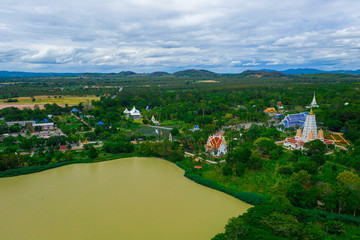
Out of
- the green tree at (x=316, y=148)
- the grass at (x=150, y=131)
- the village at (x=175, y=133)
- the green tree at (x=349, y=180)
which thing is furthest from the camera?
the grass at (x=150, y=131)

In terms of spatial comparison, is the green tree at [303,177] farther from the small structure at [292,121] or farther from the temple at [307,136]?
the small structure at [292,121]

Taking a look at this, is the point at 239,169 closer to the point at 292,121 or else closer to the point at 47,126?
the point at 292,121

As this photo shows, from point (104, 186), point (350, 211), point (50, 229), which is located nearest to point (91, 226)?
point (50, 229)

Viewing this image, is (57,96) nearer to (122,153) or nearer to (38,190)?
(122,153)

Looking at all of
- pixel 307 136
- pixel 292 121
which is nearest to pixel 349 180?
pixel 307 136

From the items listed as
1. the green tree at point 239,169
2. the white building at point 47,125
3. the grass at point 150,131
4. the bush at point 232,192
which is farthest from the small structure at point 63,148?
the green tree at point 239,169

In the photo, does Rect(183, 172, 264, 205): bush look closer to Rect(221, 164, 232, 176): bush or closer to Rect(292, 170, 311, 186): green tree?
Rect(221, 164, 232, 176): bush

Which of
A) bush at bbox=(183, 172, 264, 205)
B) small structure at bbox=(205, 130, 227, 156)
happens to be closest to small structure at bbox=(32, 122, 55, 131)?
small structure at bbox=(205, 130, 227, 156)
